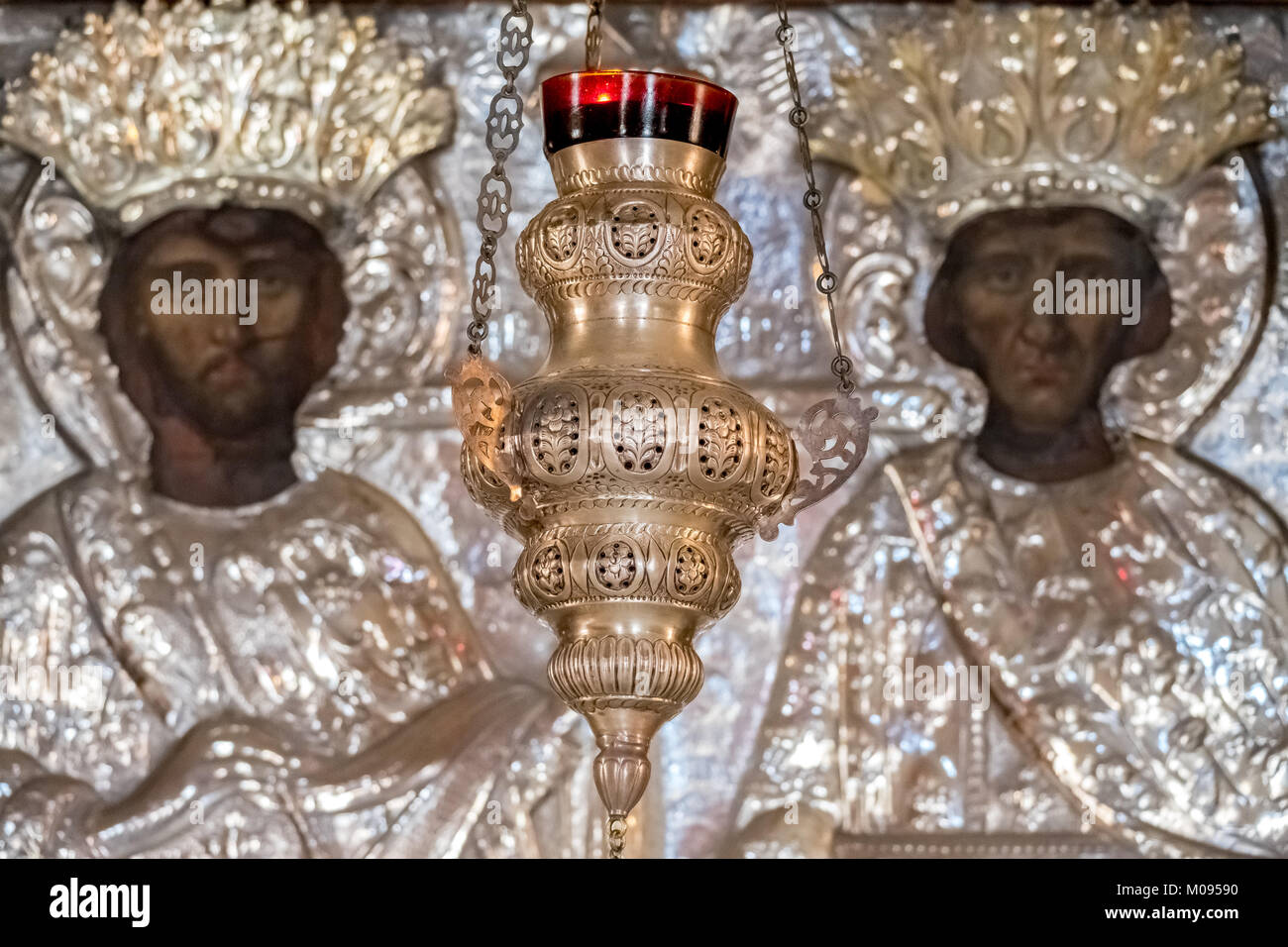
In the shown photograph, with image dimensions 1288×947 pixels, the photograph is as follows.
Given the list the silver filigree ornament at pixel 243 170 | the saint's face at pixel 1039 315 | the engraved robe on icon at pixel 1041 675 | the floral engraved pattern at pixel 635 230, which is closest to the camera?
the floral engraved pattern at pixel 635 230

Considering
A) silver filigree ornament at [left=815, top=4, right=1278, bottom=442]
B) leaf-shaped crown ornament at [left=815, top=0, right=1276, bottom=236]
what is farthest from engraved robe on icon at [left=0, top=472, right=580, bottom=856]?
leaf-shaped crown ornament at [left=815, top=0, right=1276, bottom=236]

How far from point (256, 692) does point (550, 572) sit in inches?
85.7

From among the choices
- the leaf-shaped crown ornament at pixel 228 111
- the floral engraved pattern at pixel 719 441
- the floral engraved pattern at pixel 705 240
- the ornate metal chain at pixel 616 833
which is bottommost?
the ornate metal chain at pixel 616 833

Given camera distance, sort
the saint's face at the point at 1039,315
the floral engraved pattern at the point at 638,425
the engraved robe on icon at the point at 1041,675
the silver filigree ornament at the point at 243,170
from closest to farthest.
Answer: the floral engraved pattern at the point at 638,425 → the engraved robe on icon at the point at 1041,675 → the saint's face at the point at 1039,315 → the silver filigree ornament at the point at 243,170

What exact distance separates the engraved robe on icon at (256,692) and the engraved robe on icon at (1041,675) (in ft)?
1.81

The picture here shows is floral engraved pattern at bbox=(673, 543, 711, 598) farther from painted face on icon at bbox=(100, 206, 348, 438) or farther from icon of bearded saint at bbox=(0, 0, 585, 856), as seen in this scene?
painted face on icon at bbox=(100, 206, 348, 438)

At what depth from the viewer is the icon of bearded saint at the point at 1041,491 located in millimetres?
4391

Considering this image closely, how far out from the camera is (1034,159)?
4.57 meters

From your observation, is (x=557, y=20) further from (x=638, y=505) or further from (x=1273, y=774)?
(x=638, y=505)

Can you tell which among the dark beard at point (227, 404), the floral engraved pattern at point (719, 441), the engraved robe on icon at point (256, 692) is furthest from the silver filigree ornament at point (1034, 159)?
the floral engraved pattern at point (719, 441)

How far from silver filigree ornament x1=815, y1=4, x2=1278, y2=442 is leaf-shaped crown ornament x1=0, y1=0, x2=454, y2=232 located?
0.90 metres

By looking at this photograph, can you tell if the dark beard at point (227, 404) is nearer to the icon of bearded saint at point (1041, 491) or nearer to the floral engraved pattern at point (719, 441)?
the icon of bearded saint at point (1041, 491)

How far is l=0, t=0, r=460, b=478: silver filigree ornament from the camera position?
4602mm

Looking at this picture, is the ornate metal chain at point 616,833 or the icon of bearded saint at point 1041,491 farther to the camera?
the icon of bearded saint at point 1041,491
